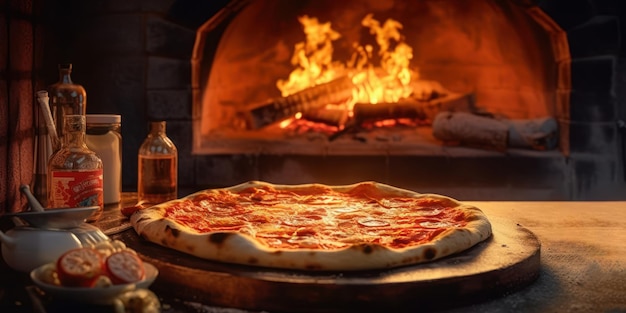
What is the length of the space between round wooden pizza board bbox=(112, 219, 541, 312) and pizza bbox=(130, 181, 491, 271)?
2 centimetres

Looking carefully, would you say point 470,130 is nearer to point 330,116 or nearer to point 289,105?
point 330,116

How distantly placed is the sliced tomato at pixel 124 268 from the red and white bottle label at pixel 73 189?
2.00 feet

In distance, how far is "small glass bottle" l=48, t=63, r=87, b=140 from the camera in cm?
224

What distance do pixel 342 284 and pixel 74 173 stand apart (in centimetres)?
82

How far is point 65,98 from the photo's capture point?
2.24 metres

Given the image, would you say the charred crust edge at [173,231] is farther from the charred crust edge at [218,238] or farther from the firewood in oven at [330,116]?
the firewood in oven at [330,116]

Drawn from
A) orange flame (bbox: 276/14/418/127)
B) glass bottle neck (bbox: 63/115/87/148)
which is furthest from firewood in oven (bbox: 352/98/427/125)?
glass bottle neck (bbox: 63/115/87/148)

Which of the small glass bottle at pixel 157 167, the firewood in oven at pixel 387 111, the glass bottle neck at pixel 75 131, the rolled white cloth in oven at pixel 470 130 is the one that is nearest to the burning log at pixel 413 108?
the firewood in oven at pixel 387 111

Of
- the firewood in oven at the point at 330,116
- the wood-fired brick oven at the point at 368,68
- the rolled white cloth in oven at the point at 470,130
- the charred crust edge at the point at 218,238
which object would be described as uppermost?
the wood-fired brick oven at the point at 368,68

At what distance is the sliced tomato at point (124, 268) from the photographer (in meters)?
1.29

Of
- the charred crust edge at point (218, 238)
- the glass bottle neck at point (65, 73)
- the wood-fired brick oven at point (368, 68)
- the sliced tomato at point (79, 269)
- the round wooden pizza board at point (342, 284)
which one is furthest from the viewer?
the wood-fired brick oven at point (368, 68)

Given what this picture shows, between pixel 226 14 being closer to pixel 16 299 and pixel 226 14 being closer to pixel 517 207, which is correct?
pixel 517 207

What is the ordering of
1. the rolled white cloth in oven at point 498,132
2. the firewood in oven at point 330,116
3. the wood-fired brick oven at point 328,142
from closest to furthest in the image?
the wood-fired brick oven at point 328,142
the rolled white cloth in oven at point 498,132
the firewood in oven at point 330,116

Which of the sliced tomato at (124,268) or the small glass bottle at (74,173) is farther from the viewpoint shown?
the small glass bottle at (74,173)
